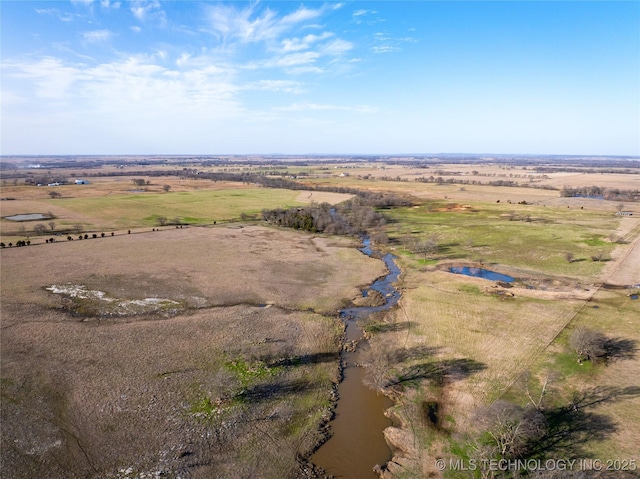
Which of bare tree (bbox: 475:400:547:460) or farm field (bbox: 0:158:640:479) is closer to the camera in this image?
bare tree (bbox: 475:400:547:460)

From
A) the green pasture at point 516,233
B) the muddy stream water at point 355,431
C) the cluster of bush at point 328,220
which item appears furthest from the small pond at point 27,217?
the muddy stream water at point 355,431

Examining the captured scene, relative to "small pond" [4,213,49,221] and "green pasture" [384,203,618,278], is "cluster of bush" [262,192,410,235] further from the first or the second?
"small pond" [4,213,49,221]

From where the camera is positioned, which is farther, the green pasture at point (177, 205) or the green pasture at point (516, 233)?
the green pasture at point (177, 205)

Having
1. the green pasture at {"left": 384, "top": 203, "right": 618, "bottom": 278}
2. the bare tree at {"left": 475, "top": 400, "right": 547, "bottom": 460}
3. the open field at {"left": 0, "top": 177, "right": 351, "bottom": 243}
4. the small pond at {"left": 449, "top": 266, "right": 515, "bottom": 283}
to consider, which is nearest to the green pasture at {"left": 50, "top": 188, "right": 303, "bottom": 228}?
the open field at {"left": 0, "top": 177, "right": 351, "bottom": 243}

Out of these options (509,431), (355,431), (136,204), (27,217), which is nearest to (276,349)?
(355,431)

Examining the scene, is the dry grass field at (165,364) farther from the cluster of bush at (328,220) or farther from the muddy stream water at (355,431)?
the cluster of bush at (328,220)

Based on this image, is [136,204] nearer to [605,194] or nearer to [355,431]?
[355,431]
